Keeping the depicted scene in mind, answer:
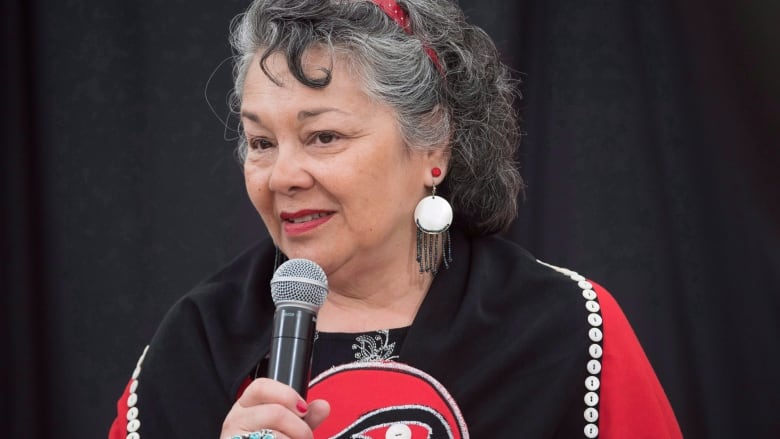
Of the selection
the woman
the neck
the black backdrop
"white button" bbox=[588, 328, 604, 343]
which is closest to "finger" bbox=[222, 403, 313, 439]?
the woman

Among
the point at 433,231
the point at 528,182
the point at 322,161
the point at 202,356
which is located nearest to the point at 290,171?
the point at 322,161

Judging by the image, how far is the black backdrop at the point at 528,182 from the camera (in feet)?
7.91

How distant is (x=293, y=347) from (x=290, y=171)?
0.53 meters

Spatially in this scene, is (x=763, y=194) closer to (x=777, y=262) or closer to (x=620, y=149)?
(x=777, y=262)

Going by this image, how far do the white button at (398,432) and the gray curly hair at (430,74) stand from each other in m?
0.53

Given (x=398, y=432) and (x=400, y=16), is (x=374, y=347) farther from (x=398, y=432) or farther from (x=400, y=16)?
(x=400, y=16)

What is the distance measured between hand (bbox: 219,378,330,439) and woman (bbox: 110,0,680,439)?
0.40 meters

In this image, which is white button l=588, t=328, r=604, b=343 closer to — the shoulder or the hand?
the shoulder

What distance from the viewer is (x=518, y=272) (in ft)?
6.26

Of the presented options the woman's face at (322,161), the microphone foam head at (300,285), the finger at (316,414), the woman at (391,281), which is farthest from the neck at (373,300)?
the finger at (316,414)

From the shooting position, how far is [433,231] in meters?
1.83

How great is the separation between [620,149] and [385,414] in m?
1.22

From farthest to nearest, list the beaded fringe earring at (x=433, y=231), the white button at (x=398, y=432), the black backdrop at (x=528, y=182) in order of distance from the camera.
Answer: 1. the black backdrop at (x=528, y=182)
2. the beaded fringe earring at (x=433, y=231)
3. the white button at (x=398, y=432)

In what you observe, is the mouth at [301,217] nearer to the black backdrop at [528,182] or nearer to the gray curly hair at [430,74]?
the gray curly hair at [430,74]
